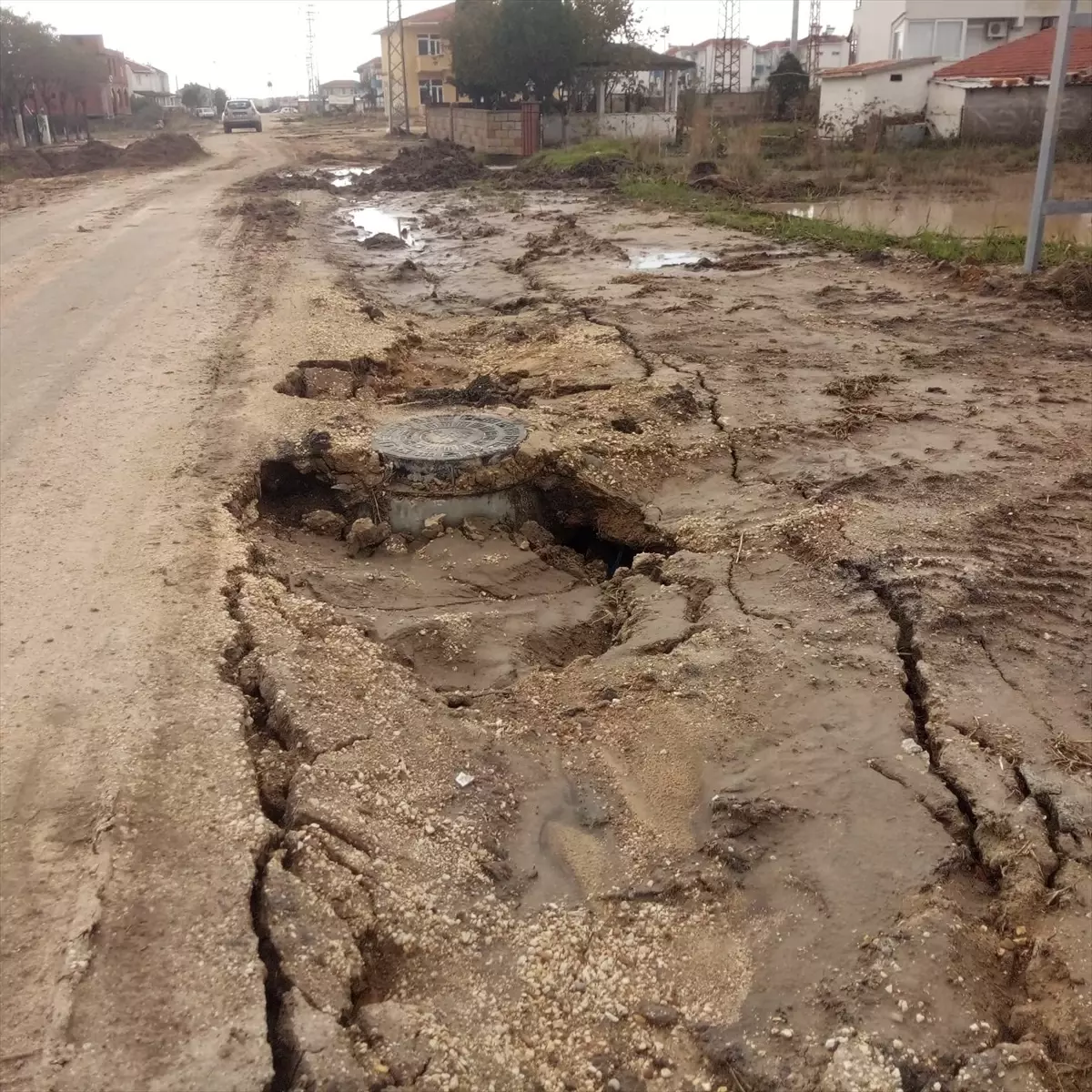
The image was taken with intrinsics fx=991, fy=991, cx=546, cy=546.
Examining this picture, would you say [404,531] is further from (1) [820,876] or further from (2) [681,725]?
(1) [820,876]

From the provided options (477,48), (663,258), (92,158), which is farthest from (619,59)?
(663,258)

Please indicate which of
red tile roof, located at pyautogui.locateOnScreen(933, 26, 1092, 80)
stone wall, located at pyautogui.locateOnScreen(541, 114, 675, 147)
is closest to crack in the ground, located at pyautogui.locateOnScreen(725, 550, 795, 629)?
red tile roof, located at pyautogui.locateOnScreen(933, 26, 1092, 80)

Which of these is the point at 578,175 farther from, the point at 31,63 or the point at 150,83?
the point at 150,83

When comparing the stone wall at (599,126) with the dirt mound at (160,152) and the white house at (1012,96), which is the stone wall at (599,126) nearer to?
the white house at (1012,96)

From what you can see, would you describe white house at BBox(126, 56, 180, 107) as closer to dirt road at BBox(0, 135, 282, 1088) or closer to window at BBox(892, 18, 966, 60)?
window at BBox(892, 18, 966, 60)

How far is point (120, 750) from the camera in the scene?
346 cm

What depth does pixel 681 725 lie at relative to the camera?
369cm

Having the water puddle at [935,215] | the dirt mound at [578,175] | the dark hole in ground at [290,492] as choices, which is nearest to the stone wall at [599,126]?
the dirt mound at [578,175]

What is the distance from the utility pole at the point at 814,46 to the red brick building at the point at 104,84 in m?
30.3

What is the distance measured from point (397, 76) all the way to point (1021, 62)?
36.3 metres

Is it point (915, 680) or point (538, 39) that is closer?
point (915, 680)

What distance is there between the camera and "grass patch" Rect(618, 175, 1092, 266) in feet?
40.2

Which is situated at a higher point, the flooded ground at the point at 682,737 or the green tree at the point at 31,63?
the green tree at the point at 31,63

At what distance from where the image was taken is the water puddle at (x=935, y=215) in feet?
50.1
